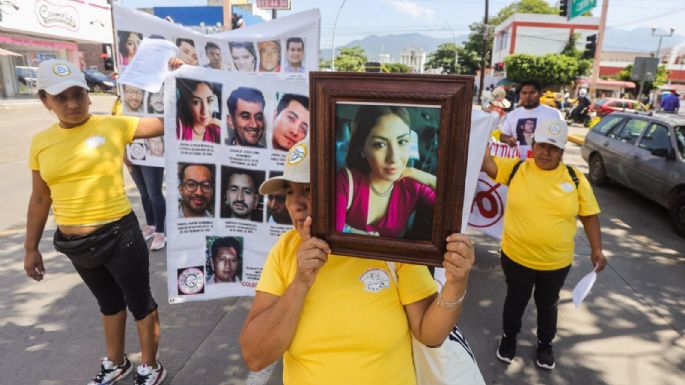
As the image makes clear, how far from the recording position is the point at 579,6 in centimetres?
1709

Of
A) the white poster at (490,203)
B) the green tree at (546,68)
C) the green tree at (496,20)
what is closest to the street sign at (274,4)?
the white poster at (490,203)

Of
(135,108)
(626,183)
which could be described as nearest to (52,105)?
(135,108)

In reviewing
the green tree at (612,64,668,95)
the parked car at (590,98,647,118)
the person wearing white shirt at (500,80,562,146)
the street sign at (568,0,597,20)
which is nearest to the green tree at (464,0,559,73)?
the green tree at (612,64,668,95)

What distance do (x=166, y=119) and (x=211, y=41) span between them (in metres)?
0.84

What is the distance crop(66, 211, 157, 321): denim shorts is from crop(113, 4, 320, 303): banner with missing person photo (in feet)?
0.97

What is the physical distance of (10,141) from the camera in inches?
484

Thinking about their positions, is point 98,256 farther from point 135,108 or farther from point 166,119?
point 135,108

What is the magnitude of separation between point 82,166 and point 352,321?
6.15ft

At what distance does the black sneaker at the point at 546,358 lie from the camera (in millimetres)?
3154

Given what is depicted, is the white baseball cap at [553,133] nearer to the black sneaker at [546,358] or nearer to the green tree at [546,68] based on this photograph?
the black sneaker at [546,358]

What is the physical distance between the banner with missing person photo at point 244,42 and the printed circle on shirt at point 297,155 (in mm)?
1387

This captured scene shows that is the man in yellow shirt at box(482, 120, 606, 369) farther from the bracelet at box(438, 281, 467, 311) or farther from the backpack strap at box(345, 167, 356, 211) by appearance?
the backpack strap at box(345, 167, 356, 211)

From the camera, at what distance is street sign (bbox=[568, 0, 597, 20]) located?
53.9 ft

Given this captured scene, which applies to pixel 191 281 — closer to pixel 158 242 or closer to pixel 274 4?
pixel 158 242
